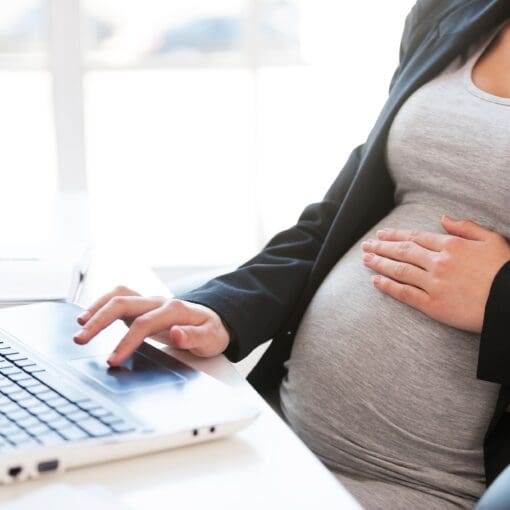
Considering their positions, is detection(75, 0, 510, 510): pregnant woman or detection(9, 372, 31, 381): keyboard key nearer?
detection(9, 372, 31, 381): keyboard key

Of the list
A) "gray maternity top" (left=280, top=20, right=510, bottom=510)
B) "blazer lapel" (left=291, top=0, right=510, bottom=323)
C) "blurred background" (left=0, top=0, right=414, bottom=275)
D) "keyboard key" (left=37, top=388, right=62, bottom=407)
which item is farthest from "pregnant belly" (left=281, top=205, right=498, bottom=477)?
"blurred background" (left=0, top=0, right=414, bottom=275)

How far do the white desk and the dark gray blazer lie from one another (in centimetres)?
34

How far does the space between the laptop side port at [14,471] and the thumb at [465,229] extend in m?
0.60

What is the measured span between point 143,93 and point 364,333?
1.88 metres

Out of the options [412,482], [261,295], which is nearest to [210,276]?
[261,295]

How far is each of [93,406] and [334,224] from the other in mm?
602

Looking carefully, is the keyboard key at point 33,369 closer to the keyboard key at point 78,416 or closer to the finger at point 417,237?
the keyboard key at point 78,416

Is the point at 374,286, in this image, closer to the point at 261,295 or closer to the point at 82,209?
the point at 261,295

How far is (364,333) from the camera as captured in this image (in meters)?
1.01

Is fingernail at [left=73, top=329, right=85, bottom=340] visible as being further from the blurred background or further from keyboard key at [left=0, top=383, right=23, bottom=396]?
the blurred background

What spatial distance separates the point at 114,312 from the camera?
842 mm

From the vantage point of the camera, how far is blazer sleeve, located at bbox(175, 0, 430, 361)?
972mm

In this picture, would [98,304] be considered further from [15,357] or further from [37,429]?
[37,429]

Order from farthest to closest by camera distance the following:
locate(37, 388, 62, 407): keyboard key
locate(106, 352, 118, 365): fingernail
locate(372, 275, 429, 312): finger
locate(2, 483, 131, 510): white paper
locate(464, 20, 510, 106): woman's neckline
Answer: locate(464, 20, 510, 106): woman's neckline, locate(372, 275, 429, 312): finger, locate(106, 352, 118, 365): fingernail, locate(37, 388, 62, 407): keyboard key, locate(2, 483, 131, 510): white paper
